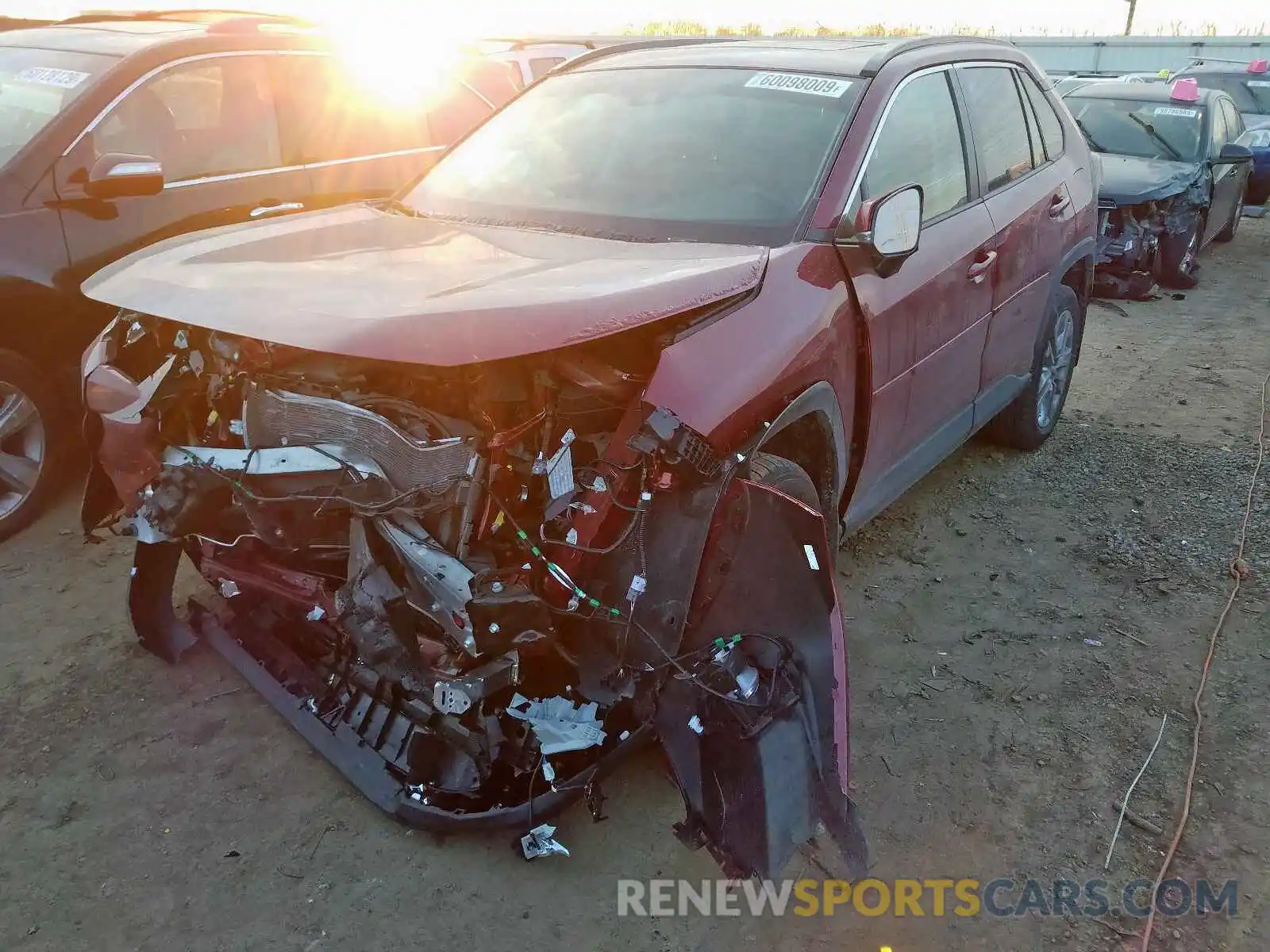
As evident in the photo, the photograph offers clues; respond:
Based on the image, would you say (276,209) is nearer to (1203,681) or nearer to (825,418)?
(825,418)

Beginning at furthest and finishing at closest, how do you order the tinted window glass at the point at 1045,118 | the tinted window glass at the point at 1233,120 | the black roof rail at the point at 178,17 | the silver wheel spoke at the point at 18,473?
the tinted window glass at the point at 1233,120 < the black roof rail at the point at 178,17 < the tinted window glass at the point at 1045,118 < the silver wheel spoke at the point at 18,473

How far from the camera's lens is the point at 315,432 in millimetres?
2527

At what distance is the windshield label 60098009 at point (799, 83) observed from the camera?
129 inches

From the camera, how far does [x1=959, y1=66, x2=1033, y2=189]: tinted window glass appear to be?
3859mm

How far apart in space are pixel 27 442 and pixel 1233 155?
9452 mm

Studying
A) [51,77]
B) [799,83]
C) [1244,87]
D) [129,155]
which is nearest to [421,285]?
[799,83]

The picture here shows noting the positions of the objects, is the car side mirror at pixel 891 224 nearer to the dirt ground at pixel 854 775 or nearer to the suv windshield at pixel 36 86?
the dirt ground at pixel 854 775

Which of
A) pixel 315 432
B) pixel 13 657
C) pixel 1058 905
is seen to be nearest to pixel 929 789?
pixel 1058 905

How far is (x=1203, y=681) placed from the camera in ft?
10.7

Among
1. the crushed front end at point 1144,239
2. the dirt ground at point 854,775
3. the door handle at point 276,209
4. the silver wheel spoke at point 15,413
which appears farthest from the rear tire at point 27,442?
the crushed front end at point 1144,239

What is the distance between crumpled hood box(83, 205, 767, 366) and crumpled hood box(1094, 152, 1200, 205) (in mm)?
6387

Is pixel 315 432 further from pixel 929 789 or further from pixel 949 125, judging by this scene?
pixel 949 125

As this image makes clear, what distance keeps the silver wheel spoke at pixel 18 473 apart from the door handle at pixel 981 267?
393 cm

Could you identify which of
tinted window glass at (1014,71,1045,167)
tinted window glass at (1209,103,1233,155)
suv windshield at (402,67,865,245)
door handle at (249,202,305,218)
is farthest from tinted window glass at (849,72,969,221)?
tinted window glass at (1209,103,1233,155)
